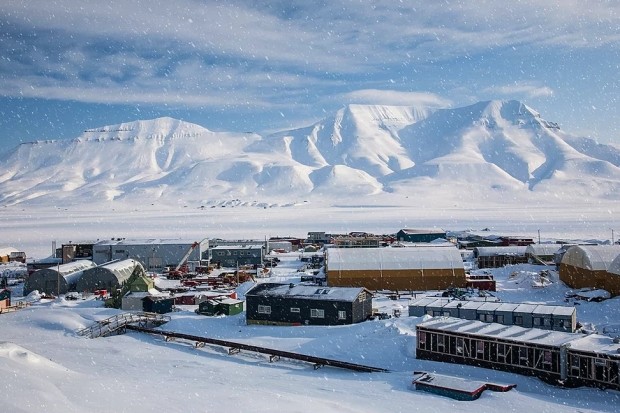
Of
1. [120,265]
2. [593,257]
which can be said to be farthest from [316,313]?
[120,265]

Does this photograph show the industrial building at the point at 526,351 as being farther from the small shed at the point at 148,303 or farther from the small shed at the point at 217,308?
the small shed at the point at 148,303

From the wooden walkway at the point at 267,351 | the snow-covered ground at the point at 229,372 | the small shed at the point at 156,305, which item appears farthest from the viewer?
the small shed at the point at 156,305

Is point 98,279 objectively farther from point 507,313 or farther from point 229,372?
point 507,313

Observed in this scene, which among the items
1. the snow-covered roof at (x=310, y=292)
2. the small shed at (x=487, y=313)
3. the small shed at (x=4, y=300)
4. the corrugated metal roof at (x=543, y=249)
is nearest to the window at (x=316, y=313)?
the snow-covered roof at (x=310, y=292)

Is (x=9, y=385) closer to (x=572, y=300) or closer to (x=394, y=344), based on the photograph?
(x=394, y=344)

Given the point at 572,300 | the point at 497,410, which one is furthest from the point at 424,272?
the point at 497,410

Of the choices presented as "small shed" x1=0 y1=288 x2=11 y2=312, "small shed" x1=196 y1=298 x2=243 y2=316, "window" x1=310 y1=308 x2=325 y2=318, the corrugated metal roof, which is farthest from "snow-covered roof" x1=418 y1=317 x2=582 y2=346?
the corrugated metal roof

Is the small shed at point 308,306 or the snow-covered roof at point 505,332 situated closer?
the snow-covered roof at point 505,332

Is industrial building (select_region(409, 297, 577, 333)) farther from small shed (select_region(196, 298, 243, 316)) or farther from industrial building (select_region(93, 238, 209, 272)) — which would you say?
industrial building (select_region(93, 238, 209, 272))
